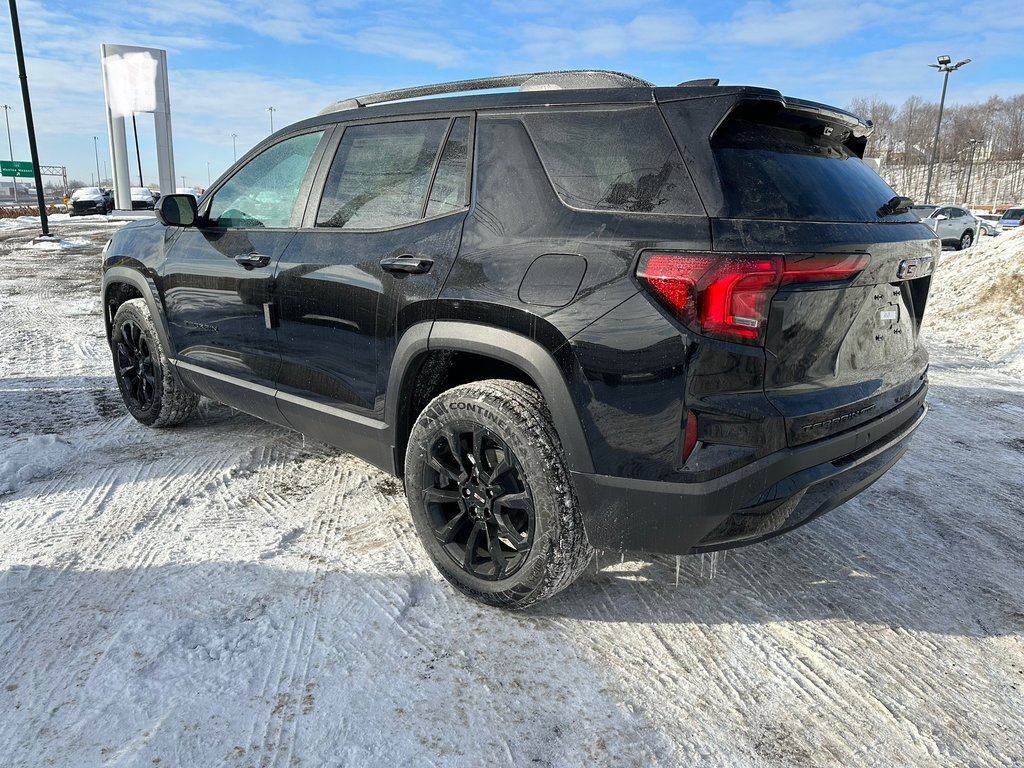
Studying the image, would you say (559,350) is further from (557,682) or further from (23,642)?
(23,642)

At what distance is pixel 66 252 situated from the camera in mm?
17094

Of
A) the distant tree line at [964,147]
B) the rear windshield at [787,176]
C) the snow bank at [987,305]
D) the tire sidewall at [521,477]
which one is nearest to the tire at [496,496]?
the tire sidewall at [521,477]

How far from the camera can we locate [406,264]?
2.74 meters

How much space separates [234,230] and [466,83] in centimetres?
150

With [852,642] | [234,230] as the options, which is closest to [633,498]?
[852,642]

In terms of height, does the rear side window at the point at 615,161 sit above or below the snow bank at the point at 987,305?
above

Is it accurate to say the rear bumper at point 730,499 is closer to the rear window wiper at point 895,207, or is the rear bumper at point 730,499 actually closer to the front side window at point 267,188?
the rear window wiper at point 895,207

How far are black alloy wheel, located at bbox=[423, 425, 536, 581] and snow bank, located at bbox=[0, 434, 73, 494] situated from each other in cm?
244

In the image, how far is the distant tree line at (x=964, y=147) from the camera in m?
75.2

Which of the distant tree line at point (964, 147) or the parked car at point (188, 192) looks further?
the distant tree line at point (964, 147)

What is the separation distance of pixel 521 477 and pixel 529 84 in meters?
1.51

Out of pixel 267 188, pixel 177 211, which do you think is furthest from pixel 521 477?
pixel 177 211

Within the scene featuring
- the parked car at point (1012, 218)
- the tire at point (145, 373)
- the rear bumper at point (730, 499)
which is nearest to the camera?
the rear bumper at point (730, 499)

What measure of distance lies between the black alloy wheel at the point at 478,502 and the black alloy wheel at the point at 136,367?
2.60 m
